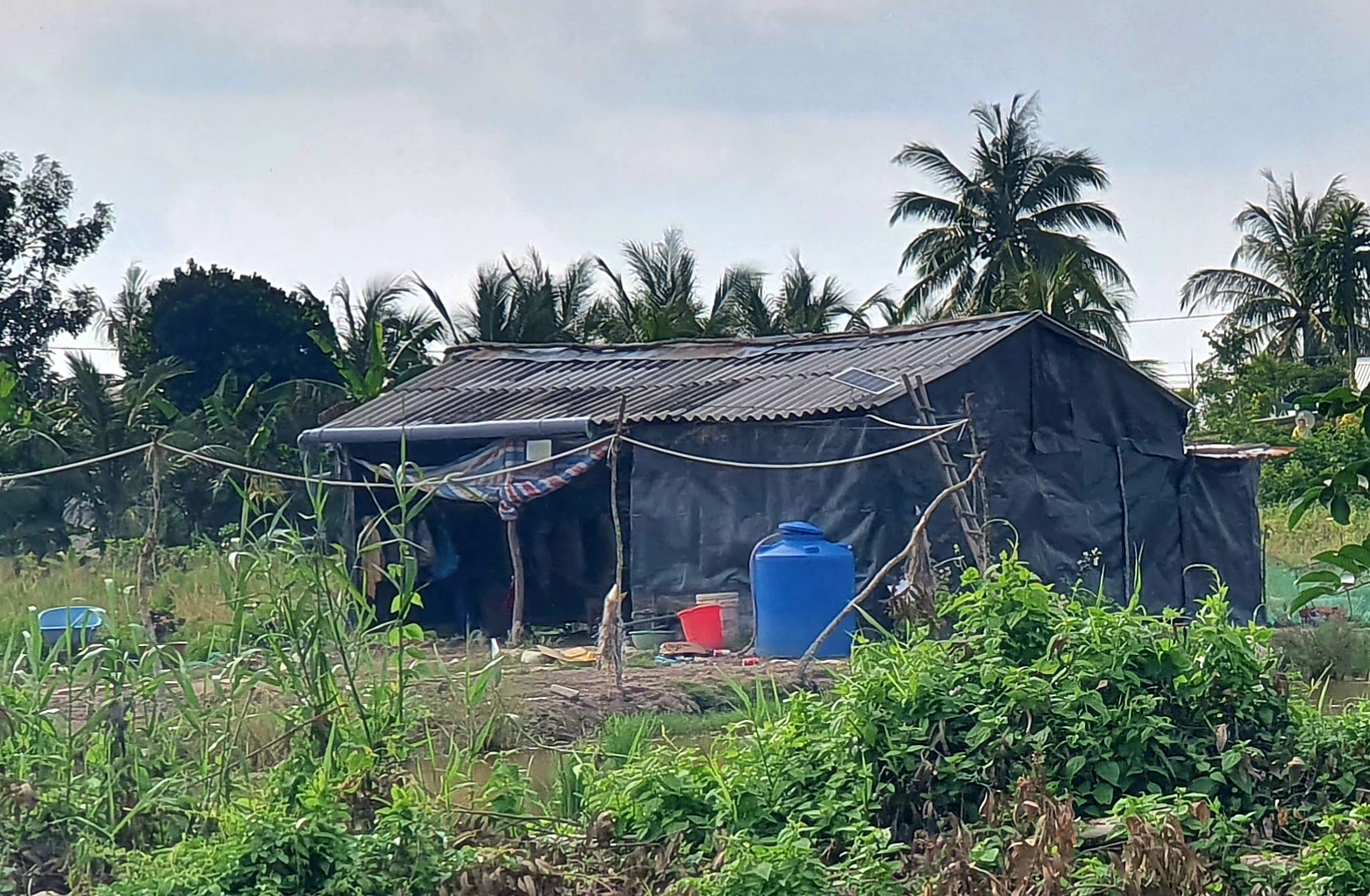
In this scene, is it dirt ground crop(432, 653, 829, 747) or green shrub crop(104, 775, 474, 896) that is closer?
green shrub crop(104, 775, 474, 896)

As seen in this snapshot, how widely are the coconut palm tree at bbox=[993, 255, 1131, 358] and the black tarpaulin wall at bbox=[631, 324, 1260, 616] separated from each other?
408 inches

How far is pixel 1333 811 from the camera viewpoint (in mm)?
4859

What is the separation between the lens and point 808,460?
13.4m

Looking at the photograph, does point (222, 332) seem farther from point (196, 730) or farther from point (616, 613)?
point (196, 730)

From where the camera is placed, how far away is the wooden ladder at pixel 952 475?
11.4 metres

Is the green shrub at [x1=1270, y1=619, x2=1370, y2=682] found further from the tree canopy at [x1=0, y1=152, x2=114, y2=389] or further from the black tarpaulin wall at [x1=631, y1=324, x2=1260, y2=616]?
the tree canopy at [x1=0, y1=152, x2=114, y2=389]

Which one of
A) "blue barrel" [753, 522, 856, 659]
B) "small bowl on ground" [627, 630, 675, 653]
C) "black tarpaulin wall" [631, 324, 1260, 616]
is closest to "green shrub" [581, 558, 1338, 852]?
"blue barrel" [753, 522, 856, 659]

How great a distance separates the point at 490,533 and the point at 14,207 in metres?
14.4

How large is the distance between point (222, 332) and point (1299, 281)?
20640mm

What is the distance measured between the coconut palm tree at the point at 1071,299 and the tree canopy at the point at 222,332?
10996 millimetres

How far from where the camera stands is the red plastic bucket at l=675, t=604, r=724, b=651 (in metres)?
13.2

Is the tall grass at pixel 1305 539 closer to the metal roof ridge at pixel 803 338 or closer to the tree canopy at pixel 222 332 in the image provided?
the metal roof ridge at pixel 803 338

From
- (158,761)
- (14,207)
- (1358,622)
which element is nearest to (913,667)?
(158,761)

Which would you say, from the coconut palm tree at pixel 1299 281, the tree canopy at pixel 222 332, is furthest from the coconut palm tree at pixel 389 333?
the coconut palm tree at pixel 1299 281
